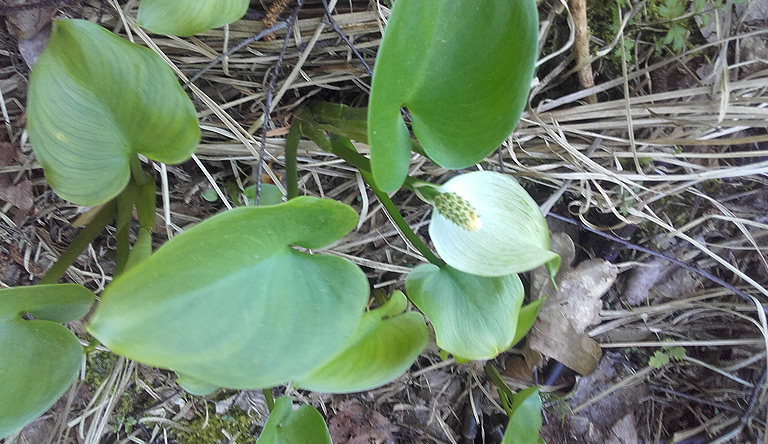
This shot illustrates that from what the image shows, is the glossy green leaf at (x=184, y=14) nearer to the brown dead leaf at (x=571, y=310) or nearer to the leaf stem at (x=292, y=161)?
the leaf stem at (x=292, y=161)

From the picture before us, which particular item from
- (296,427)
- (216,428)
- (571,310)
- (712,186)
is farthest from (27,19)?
(712,186)

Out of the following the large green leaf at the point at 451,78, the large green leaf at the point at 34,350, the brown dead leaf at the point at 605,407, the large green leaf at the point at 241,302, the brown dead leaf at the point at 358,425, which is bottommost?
the brown dead leaf at the point at 605,407

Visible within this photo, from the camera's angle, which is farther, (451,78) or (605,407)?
(605,407)

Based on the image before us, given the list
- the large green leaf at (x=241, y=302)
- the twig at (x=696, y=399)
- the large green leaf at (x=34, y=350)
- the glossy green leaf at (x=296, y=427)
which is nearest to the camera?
the large green leaf at (x=241, y=302)

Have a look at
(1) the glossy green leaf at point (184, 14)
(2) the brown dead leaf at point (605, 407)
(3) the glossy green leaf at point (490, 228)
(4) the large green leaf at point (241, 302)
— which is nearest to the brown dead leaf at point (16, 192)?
(1) the glossy green leaf at point (184, 14)

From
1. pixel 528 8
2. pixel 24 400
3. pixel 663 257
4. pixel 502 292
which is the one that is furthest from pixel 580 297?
pixel 24 400

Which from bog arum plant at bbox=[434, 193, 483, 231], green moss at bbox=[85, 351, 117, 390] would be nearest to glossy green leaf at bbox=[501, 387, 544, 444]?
bog arum plant at bbox=[434, 193, 483, 231]

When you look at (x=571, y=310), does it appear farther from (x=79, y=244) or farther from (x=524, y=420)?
(x=79, y=244)

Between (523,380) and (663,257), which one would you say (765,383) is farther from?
(523,380)
